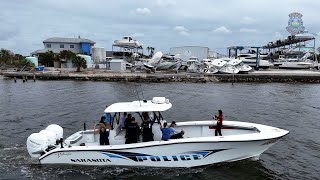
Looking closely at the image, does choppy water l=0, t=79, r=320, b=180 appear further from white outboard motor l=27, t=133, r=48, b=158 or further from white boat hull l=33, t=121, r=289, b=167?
white outboard motor l=27, t=133, r=48, b=158

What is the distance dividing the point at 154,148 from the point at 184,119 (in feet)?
37.3

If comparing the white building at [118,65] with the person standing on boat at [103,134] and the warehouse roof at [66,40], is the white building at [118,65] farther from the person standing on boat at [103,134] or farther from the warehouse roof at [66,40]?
the person standing on boat at [103,134]

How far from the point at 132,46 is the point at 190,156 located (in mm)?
74186

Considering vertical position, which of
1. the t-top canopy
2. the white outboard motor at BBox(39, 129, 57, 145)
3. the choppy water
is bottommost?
the choppy water

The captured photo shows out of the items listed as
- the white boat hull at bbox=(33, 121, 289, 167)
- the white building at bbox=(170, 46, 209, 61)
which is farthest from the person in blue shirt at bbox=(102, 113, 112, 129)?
the white building at bbox=(170, 46, 209, 61)

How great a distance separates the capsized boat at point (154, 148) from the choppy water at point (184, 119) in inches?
18.7

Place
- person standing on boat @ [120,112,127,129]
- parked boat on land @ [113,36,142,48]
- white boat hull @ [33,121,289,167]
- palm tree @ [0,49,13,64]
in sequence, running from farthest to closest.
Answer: parked boat on land @ [113,36,142,48] → palm tree @ [0,49,13,64] → person standing on boat @ [120,112,127,129] → white boat hull @ [33,121,289,167]

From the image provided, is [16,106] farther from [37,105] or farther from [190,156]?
[190,156]

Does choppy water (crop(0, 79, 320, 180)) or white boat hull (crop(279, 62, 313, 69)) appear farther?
white boat hull (crop(279, 62, 313, 69))

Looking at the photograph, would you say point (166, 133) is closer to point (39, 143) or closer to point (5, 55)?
point (39, 143)

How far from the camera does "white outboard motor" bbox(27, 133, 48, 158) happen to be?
43.0ft

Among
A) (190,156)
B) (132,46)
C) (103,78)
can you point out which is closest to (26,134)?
(190,156)

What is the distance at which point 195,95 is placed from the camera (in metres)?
36.1

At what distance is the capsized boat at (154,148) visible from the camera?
1205cm
